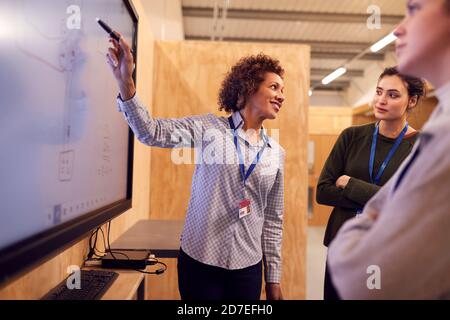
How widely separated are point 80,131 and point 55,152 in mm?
193

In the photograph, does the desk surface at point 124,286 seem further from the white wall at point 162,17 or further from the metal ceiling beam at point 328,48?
the metal ceiling beam at point 328,48

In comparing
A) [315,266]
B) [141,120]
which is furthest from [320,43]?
[141,120]

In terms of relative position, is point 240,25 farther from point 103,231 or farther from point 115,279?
point 115,279

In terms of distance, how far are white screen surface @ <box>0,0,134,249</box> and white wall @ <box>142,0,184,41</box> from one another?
66.3 inches

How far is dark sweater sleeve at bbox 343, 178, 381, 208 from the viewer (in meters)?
1.42

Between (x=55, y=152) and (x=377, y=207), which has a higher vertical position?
(x=55, y=152)

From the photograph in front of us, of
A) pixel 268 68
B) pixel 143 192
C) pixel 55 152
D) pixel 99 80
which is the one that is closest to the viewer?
pixel 55 152

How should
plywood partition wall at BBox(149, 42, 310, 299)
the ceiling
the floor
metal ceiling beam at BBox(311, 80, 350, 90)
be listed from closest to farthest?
plywood partition wall at BBox(149, 42, 310, 299) < the floor < the ceiling < metal ceiling beam at BBox(311, 80, 350, 90)

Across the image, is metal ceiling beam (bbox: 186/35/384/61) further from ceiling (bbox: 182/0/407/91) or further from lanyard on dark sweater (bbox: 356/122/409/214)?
lanyard on dark sweater (bbox: 356/122/409/214)

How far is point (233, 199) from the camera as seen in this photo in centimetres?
142

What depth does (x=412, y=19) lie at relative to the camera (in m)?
0.67

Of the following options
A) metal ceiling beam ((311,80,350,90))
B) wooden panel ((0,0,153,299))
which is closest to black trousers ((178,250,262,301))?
wooden panel ((0,0,153,299))

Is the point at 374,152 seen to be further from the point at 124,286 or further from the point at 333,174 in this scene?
the point at 124,286
